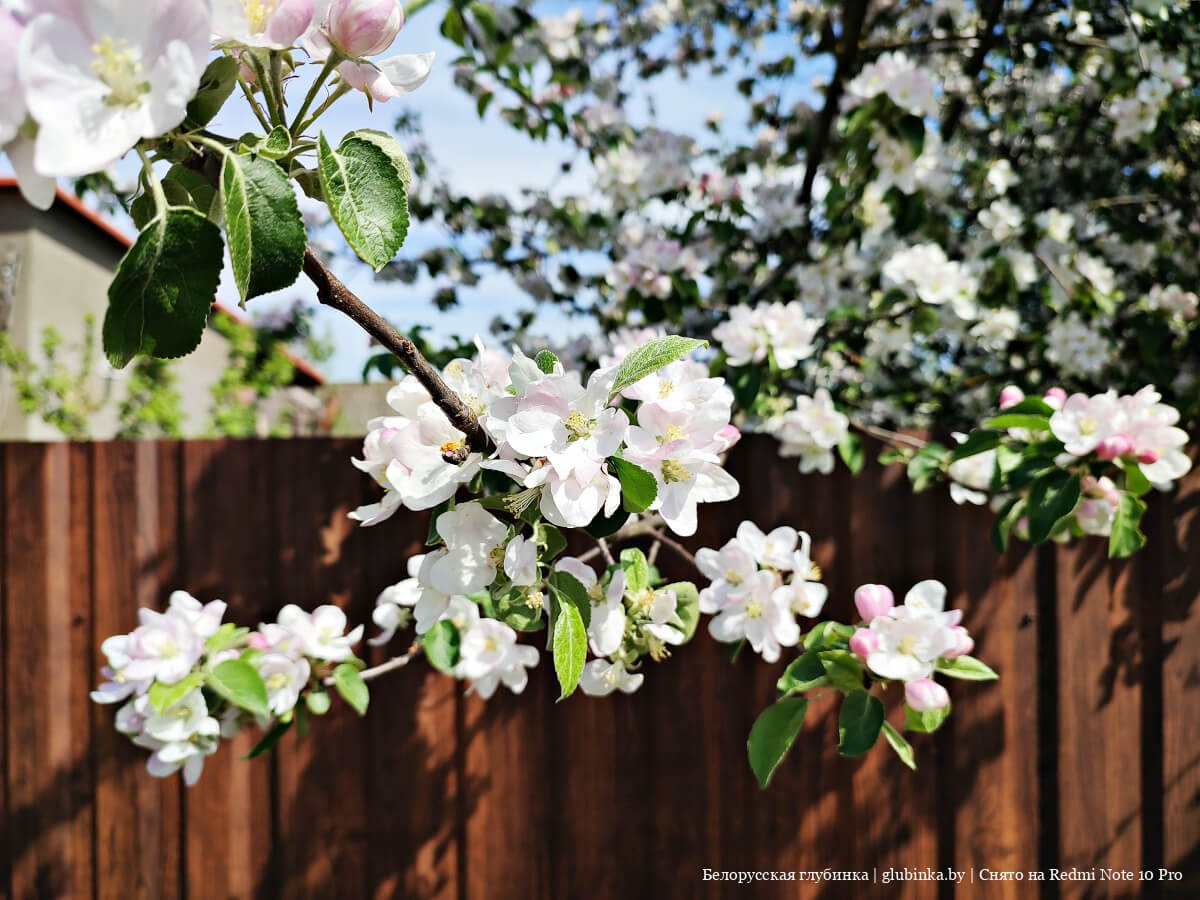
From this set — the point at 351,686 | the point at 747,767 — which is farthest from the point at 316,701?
the point at 747,767

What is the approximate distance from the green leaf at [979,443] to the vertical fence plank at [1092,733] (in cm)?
86

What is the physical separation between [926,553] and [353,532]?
1398 millimetres

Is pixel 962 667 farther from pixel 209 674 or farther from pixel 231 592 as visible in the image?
pixel 231 592

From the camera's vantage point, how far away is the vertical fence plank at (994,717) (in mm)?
1844

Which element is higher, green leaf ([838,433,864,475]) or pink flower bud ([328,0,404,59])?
pink flower bud ([328,0,404,59])

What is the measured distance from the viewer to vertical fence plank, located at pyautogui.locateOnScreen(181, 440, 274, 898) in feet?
6.16

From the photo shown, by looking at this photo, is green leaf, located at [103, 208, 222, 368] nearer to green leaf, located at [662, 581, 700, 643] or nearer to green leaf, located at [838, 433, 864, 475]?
green leaf, located at [662, 581, 700, 643]

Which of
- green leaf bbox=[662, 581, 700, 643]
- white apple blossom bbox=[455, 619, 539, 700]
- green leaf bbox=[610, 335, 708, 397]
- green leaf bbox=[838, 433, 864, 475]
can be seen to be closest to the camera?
green leaf bbox=[610, 335, 708, 397]

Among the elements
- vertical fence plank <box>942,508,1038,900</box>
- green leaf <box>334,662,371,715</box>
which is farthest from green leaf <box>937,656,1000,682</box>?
vertical fence plank <box>942,508,1038,900</box>

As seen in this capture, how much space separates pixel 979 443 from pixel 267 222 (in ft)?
3.55

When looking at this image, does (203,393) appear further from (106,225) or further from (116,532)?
(116,532)

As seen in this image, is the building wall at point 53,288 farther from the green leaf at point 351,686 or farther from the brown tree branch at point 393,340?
the brown tree branch at point 393,340

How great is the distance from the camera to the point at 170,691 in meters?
1.04

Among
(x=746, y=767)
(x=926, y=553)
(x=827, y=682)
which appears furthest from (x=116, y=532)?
(x=926, y=553)
